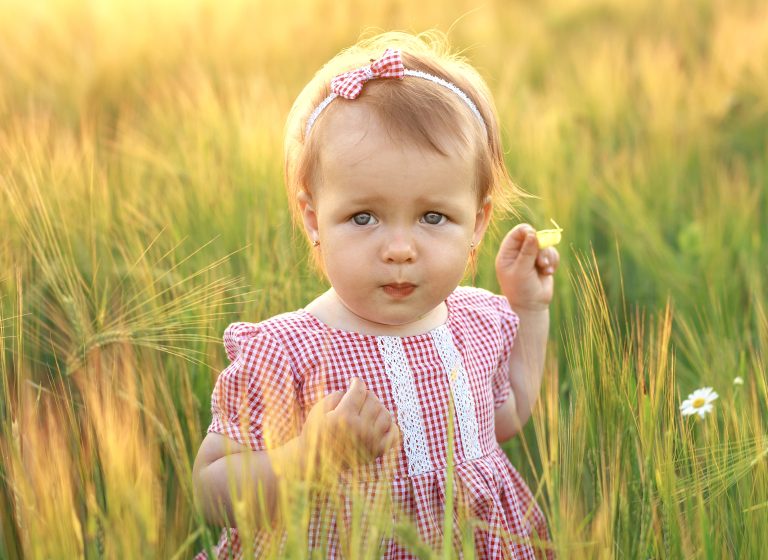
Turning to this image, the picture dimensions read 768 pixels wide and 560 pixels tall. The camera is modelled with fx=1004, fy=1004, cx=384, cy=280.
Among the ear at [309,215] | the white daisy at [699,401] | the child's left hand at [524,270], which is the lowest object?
the white daisy at [699,401]

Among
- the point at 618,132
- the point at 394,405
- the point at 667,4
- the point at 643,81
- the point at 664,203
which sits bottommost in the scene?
the point at 394,405

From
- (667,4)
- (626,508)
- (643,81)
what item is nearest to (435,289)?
(626,508)

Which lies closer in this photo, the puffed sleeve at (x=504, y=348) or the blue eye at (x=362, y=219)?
the blue eye at (x=362, y=219)

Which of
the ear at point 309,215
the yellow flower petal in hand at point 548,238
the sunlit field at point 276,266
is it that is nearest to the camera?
the sunlit field at point 276,266

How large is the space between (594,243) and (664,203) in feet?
0.91

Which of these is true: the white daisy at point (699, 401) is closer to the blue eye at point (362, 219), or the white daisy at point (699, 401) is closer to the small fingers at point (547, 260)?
the small fingers at point (547, 260)

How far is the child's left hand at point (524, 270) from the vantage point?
1593 millimetres

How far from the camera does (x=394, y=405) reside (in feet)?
4.44

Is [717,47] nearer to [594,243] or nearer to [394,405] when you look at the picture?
[594,243]

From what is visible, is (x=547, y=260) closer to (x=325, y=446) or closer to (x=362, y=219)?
(x=362, y=219)

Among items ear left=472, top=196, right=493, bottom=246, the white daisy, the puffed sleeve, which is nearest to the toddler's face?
ear left=472, top=196, right=493, bottom=246

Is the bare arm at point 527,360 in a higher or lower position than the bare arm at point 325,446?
higher

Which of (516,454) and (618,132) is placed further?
(618,132)

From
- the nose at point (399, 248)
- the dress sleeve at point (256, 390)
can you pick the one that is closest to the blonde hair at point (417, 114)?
the nose at point (399, 248)
